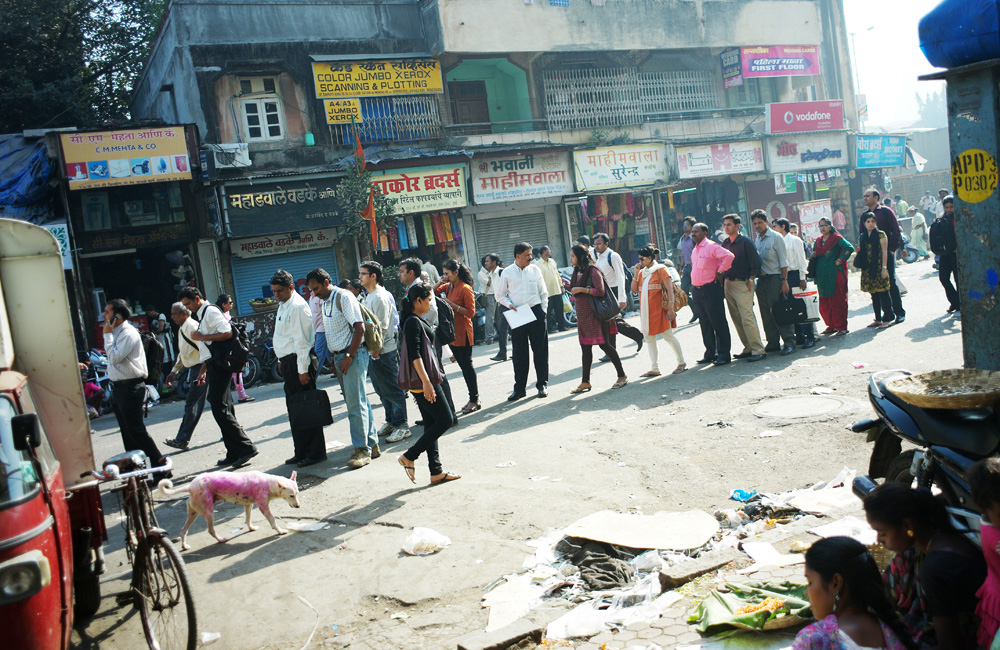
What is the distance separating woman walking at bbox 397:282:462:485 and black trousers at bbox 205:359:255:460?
2381 mm

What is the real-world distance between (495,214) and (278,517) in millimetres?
15829

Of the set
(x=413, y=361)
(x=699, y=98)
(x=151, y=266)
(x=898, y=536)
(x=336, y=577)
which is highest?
(x=699, y=98)

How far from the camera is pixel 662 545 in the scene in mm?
4570

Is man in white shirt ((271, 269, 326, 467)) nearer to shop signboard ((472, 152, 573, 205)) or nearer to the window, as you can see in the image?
the window

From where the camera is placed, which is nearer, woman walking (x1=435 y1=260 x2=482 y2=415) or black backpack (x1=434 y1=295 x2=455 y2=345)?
black backpack (x1=434 y1=295 x2=455 y2=345)

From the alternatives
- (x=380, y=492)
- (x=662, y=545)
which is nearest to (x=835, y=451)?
(x=662, y=545)

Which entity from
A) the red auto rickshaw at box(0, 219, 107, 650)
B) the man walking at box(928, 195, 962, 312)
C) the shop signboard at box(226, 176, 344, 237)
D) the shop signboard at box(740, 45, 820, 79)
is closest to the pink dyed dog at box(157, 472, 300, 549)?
the red auto rickshaw at box(0, 219, 107, 650)

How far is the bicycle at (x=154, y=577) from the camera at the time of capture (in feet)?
13.1

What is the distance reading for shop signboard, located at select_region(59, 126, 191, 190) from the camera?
15312 mm

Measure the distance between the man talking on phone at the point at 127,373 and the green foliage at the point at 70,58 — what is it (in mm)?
15998

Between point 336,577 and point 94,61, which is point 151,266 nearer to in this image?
point 94,61

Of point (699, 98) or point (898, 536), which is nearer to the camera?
point (898, 536)

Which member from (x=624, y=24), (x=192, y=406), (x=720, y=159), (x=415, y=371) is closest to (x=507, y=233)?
(x=624, y=24)

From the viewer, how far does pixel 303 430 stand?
24.9ft
